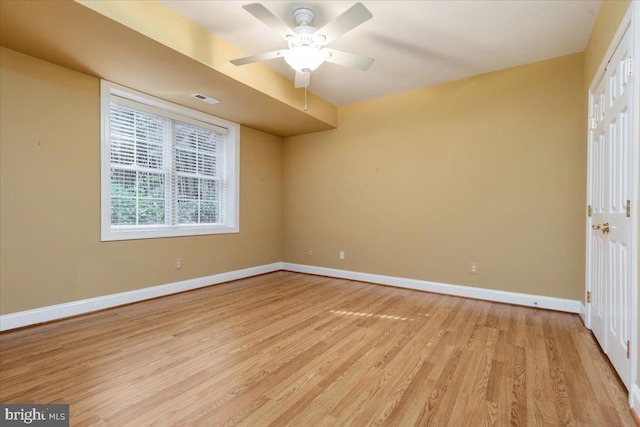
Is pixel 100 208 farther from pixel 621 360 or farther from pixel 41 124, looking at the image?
pixel 621 360

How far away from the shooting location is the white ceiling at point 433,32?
2.54 m

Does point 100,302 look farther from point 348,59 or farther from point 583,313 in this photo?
point 583,313

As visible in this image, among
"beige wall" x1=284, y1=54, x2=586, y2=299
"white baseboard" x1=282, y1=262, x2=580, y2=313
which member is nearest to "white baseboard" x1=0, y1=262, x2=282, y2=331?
"white baseboard" x1=282, y1=262, x2=580, y2=313

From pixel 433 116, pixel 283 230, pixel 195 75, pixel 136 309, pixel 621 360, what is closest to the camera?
pixel 621 360

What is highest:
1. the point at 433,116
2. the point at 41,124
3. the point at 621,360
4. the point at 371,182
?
the point at 433,116

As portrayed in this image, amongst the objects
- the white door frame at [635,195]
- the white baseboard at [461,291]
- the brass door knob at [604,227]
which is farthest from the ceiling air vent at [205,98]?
the brass door knob at [604,227]

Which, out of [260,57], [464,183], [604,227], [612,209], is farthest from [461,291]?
[260,57]

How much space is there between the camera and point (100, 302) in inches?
128

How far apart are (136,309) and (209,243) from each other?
1.37 m

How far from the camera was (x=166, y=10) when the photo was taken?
257cm

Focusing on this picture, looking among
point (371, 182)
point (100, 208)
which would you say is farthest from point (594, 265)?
point (100, 208)

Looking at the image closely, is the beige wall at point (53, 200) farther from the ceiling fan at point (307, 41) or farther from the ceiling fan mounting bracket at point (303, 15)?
the ceiling fan mounting bracket at point (303, 15)

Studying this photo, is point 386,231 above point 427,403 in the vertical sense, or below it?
above

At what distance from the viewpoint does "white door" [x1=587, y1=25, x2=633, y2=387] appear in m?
1.81
